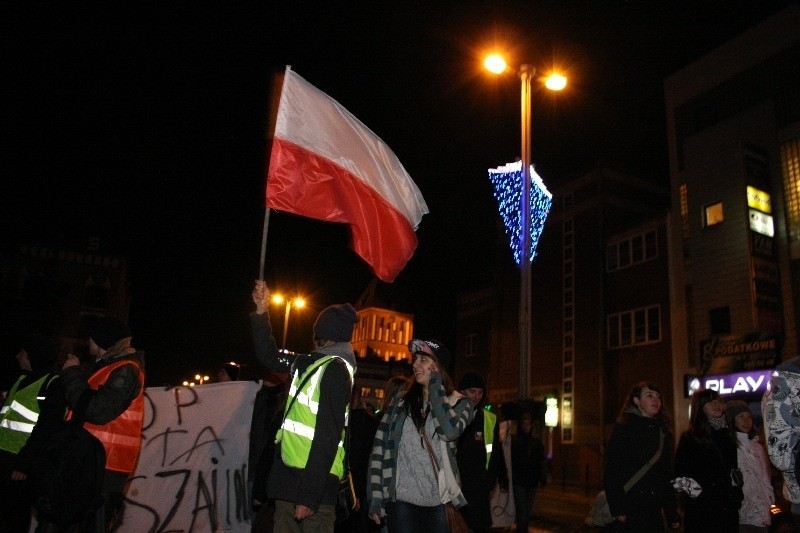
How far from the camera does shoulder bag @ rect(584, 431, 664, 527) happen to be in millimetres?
5742

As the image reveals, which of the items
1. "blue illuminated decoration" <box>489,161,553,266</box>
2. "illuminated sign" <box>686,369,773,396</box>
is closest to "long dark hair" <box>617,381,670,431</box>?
"blue illuminated decoration" <box>489,161,553,266</box>

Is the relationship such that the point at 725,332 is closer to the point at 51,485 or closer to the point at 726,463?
the point at 726,463

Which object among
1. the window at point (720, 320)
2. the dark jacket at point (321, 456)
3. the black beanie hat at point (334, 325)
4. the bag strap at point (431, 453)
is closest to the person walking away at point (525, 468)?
the bag strap at point (431, 453)

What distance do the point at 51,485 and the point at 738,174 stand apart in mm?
22077

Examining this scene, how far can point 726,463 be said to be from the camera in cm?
600

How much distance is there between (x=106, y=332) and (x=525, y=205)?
842 cm

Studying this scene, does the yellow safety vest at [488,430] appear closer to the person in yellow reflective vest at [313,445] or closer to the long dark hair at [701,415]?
the long dark hair at [701,415]

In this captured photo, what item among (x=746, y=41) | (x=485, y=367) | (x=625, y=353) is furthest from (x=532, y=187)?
(x=485, y=367)

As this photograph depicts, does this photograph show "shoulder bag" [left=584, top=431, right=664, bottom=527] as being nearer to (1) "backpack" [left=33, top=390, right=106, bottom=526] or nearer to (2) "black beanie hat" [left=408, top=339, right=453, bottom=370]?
(2) "black beanie hat" [left=408, top=339, right=453, bottom=370]

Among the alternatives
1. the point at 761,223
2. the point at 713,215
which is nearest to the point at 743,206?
the point at 761,223

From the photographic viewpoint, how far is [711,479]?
19.4 ft

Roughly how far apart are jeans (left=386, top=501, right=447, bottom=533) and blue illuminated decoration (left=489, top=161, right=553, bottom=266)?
8.28 meters

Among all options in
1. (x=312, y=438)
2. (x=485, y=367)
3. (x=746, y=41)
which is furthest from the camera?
(x=485, y=367)

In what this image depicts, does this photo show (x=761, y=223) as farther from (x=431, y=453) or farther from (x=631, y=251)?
(x=431, y=453)
